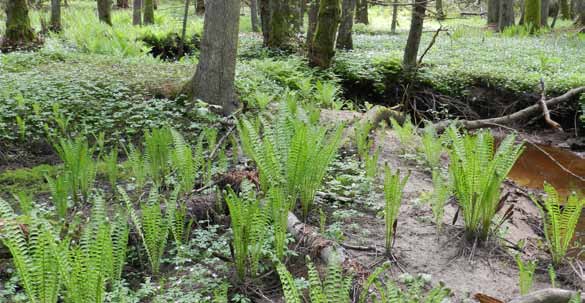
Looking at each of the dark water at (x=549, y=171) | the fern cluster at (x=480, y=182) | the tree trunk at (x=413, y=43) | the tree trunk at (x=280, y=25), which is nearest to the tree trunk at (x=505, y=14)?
the tree trunk at (x=280, y=25)

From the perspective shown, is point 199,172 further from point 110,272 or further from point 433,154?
point 433,154

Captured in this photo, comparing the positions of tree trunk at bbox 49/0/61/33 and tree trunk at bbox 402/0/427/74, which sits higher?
tree trunk at bbox 49/0/61/33

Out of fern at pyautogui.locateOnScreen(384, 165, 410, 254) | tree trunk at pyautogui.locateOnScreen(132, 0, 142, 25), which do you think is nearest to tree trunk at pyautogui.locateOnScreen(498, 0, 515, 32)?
tree trunk at pyautogui.locateOnScreen(132, 0, 142, 25)

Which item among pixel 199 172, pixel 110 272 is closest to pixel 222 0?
pixel 199 172

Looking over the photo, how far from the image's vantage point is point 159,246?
9.59 ft

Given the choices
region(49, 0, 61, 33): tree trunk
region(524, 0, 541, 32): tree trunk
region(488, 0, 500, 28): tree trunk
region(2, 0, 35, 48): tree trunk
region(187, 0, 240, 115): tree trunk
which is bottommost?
region(187, 0, 240, 115): tree trunk

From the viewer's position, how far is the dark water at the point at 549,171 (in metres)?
5.74

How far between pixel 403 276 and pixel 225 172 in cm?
199

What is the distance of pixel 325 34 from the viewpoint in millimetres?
9930

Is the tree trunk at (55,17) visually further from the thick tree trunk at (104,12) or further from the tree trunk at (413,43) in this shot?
the tree trunk at (413,43)

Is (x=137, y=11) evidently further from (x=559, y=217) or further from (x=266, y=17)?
(x=559, y=217)

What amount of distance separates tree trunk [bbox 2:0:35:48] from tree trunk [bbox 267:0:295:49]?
5301mm

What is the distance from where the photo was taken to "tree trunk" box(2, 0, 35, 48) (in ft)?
32.0

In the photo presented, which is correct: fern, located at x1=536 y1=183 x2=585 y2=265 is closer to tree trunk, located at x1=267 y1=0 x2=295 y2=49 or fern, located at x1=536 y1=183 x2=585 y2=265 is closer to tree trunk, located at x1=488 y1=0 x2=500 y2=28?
tree trunk, located at x1=267 y1=0 x2=295 y2=49
